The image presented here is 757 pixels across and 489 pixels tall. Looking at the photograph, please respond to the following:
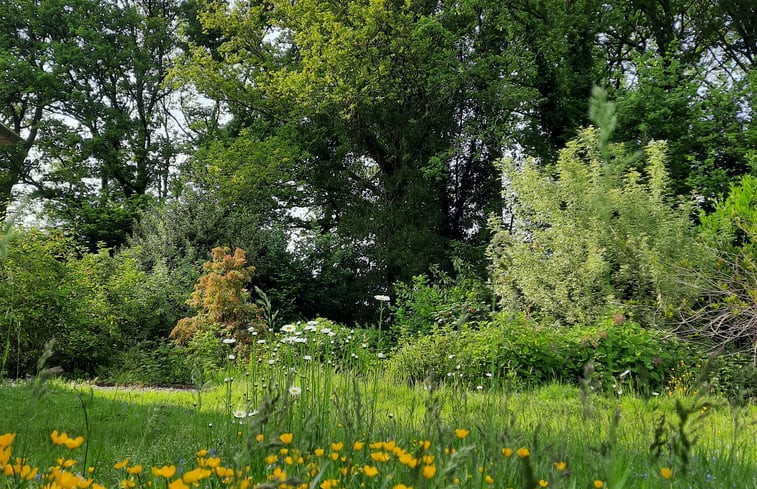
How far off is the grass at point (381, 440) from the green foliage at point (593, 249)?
2.51 metres

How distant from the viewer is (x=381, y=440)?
1.95 m

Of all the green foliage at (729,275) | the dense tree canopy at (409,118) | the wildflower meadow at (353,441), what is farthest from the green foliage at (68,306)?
the green foliage at (729,275)

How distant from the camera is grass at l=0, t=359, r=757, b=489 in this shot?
101cm

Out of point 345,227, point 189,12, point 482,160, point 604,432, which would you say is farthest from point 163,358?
point 189,12

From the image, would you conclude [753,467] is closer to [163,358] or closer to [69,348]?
[163,358]

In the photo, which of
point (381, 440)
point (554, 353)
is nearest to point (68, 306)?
point (554, 353)

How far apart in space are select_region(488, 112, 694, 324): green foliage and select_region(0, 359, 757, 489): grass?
2.51m

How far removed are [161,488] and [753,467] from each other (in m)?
2.23

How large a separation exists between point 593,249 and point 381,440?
5656 mm

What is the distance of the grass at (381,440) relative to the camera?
1.01 m

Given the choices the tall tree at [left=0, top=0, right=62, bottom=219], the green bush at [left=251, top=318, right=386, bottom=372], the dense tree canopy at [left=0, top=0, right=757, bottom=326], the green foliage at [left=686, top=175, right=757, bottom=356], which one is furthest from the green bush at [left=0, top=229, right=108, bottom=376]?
the tall tree at [left=0, top=0, right=62, bottom=219]

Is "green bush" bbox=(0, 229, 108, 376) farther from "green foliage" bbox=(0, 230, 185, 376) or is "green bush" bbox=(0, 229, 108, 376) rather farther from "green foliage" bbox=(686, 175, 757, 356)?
"green foliage" bbox=(686, 175, 757, 356)

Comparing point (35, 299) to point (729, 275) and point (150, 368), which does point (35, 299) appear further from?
point (729, 275)

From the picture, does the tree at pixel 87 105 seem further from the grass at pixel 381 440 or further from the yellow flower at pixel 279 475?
the yellow flower at pixel 279 475
